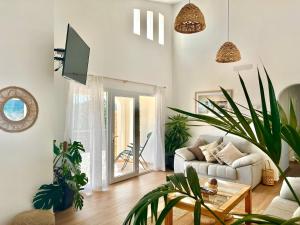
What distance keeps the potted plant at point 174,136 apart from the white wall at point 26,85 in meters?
3.87

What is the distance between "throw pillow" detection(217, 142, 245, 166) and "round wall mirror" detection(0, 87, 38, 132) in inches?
147

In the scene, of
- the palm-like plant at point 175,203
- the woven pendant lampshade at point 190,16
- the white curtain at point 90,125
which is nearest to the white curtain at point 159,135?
the white curtain at point 90,125

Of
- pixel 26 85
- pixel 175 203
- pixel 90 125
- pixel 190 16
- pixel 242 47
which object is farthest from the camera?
pixel 242 47

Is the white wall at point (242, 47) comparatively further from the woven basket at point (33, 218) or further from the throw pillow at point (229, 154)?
the woven basket at point (33, 218)

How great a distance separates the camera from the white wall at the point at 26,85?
8.43 feet

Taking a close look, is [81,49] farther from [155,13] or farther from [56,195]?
[155,13]

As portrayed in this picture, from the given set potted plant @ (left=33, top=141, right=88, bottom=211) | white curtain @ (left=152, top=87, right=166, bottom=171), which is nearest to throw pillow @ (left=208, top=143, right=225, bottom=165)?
white curtain @ (left=152, top=87, right=166, bottom=171)

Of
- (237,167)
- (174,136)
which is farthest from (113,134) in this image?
(237,167)

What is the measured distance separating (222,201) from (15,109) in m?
2.76

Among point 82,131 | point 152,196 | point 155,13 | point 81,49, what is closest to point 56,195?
point 82,131

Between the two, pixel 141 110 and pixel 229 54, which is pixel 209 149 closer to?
pixel 141 110

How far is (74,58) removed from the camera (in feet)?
9.78

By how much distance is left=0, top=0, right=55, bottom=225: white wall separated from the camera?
2568mm

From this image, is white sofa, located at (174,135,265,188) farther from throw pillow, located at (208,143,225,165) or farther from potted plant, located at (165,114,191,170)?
potted plant, located at (165,114,191,170)
